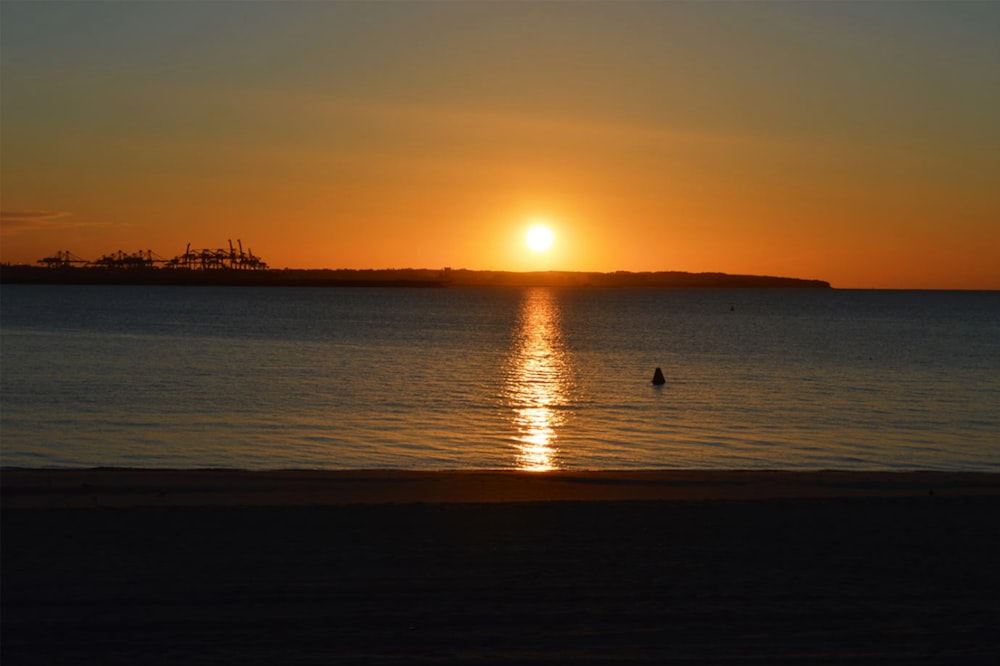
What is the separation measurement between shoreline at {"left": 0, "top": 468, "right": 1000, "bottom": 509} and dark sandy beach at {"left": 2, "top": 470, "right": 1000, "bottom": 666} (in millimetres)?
135

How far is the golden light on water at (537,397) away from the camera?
74.5 feet

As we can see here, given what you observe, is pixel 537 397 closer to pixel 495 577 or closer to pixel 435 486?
pixel 435 486

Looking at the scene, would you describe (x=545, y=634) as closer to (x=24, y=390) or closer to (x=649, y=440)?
(x=649, y=440)

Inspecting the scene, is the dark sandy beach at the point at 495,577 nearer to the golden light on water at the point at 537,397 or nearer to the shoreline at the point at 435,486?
the shoreline at the point at 435,486

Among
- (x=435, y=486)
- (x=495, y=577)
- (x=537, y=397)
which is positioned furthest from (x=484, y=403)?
(x=495, y=577)

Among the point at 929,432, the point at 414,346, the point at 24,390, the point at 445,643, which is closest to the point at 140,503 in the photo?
the point at 445,643

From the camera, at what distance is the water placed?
2245cm

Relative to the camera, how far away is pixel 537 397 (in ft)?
123

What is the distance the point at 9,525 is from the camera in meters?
10.3

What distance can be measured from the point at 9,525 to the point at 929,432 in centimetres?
2431

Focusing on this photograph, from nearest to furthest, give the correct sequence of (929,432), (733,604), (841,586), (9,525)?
(733,604) < (841,586) < (9,525) < (929,432)

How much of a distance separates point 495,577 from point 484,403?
86.1 feet

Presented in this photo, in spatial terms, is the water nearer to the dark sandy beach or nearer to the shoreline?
the shoreline

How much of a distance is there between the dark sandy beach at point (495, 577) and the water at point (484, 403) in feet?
29.5
